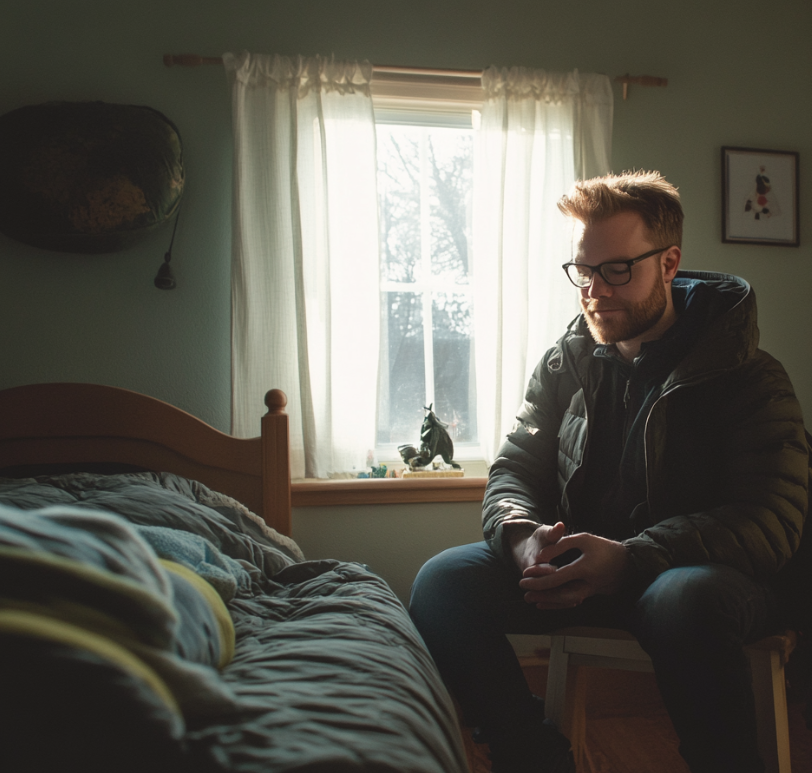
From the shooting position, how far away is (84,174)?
1846 mm

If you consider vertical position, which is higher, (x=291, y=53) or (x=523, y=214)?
(x=291, y=53)

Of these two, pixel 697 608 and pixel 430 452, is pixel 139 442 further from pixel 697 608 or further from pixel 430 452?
pixel 697 608

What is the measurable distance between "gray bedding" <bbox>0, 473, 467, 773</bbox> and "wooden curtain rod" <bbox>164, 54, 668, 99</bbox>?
1257 mm

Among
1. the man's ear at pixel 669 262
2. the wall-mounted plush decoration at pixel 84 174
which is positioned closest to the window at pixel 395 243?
the wall-mounted plush decoration at pixel 84 174

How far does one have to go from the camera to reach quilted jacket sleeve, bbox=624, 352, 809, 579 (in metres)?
1.15

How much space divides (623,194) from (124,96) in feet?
4.99

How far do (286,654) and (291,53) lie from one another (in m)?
1.85

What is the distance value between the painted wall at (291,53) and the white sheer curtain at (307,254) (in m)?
0.12

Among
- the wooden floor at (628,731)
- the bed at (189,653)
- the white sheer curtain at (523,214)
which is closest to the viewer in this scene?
the bed at (189,653)

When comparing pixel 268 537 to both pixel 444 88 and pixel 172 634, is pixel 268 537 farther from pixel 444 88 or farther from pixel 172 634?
pixel 444 88

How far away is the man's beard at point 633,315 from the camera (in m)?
1.41

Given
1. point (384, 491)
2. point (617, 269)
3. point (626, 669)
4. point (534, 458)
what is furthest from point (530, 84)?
point (626, 669)

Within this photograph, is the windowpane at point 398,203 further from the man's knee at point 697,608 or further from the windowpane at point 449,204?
the man's knee at point 697,608

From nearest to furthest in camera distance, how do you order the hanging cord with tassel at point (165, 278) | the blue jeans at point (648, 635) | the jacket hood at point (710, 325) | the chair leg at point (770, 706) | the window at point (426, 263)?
the blue jeans at point (648, 635), the chair leg at point (770, 706), the jacket hood at point (710, 325), the hanging cord with tassel at point (165, 278), the window at point (426, 263)
